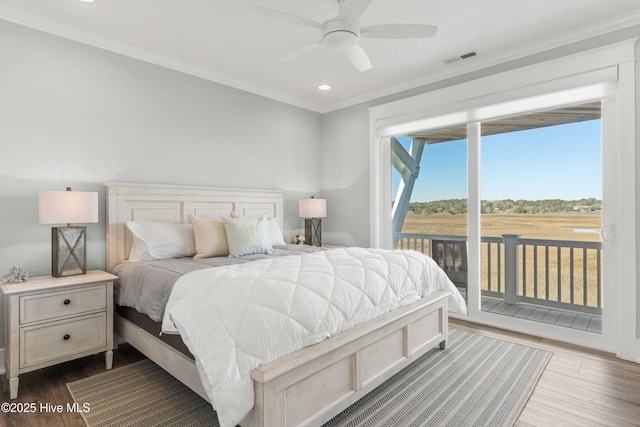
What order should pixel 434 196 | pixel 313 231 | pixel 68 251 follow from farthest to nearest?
pixel 313 231
pixel 434 196
pixel 68 251

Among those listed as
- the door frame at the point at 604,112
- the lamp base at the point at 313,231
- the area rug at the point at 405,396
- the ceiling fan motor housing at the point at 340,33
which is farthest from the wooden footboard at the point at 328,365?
the lamp base at the point at 313,231

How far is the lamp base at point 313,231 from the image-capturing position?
15.1 feet

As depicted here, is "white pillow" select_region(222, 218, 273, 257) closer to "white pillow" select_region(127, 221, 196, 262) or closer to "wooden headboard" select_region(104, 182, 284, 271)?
"white pillow" select_region(127, 221, 196, 262)

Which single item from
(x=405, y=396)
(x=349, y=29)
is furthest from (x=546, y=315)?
(x=349, y=29)

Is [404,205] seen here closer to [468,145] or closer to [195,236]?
[468,145]

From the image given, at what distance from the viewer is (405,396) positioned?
2.22 metres

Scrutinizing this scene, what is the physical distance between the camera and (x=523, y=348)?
3006mm

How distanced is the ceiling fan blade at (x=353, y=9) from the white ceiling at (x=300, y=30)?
42cm

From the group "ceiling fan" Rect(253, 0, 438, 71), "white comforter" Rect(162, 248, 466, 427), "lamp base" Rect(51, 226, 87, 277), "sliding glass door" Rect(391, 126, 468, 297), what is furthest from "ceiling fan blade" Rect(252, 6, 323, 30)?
"sliding glass door" Rect(391, 126, 468, 297)

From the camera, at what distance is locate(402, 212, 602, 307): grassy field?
10.2 ft

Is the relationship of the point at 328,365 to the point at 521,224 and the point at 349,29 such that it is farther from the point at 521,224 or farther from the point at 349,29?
the point at 521,224

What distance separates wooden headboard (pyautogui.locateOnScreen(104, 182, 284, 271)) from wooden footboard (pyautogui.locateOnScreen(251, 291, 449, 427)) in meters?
2.22

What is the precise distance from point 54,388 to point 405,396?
2379mm

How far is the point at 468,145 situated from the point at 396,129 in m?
0.95
